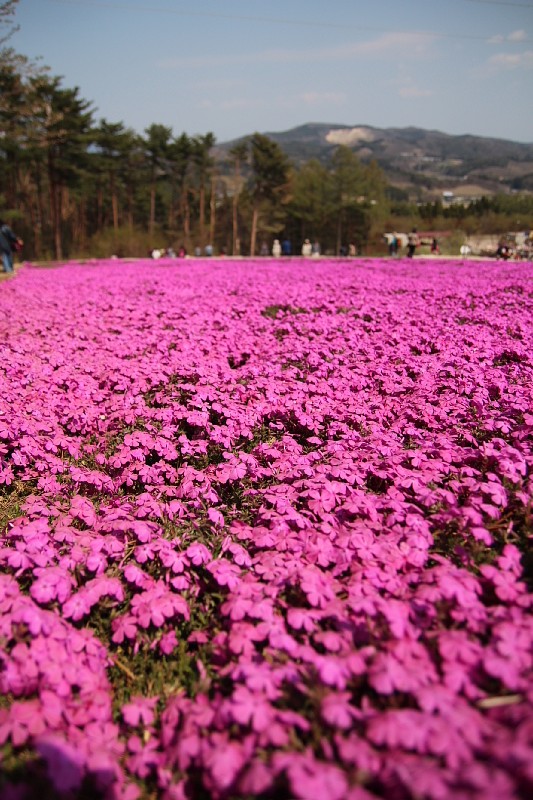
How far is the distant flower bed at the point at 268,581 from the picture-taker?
1.52 m

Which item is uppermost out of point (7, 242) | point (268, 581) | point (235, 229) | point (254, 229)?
point (235, 229)

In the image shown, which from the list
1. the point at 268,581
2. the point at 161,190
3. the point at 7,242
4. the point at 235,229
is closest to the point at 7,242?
the point at 7,242

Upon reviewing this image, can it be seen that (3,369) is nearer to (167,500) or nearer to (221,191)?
(167,500)

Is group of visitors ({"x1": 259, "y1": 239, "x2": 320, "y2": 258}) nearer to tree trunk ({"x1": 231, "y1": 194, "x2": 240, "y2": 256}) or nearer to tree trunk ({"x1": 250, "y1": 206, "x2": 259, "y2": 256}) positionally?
tree trunk ({"x1": 250, "y1": 206, "x2": 259, "y2": 256})

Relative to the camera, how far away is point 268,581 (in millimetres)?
2340

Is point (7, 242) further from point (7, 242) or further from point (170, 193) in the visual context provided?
point (170, 193)

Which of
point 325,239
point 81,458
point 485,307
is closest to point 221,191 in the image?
point 325,239

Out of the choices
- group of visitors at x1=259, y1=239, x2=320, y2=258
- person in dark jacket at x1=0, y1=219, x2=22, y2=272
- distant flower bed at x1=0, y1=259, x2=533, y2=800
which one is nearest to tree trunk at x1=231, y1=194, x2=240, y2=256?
group of visitors at x1=259, y1=239, x2=320, y2=258

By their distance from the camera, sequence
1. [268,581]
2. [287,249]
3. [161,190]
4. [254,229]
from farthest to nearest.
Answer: [161,190], [254,229], [287,249], [268,581]

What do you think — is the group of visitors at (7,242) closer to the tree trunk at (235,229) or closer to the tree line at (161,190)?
the tree line at (161,190)

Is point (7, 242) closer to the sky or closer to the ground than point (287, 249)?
closer to the ground

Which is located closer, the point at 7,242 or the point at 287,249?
the point at 7,242

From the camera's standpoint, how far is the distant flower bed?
1.52 m

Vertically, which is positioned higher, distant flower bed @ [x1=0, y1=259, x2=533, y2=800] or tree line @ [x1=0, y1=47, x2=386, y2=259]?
tree line @ [x1=0, y1=47, x2=386, y2=259]
